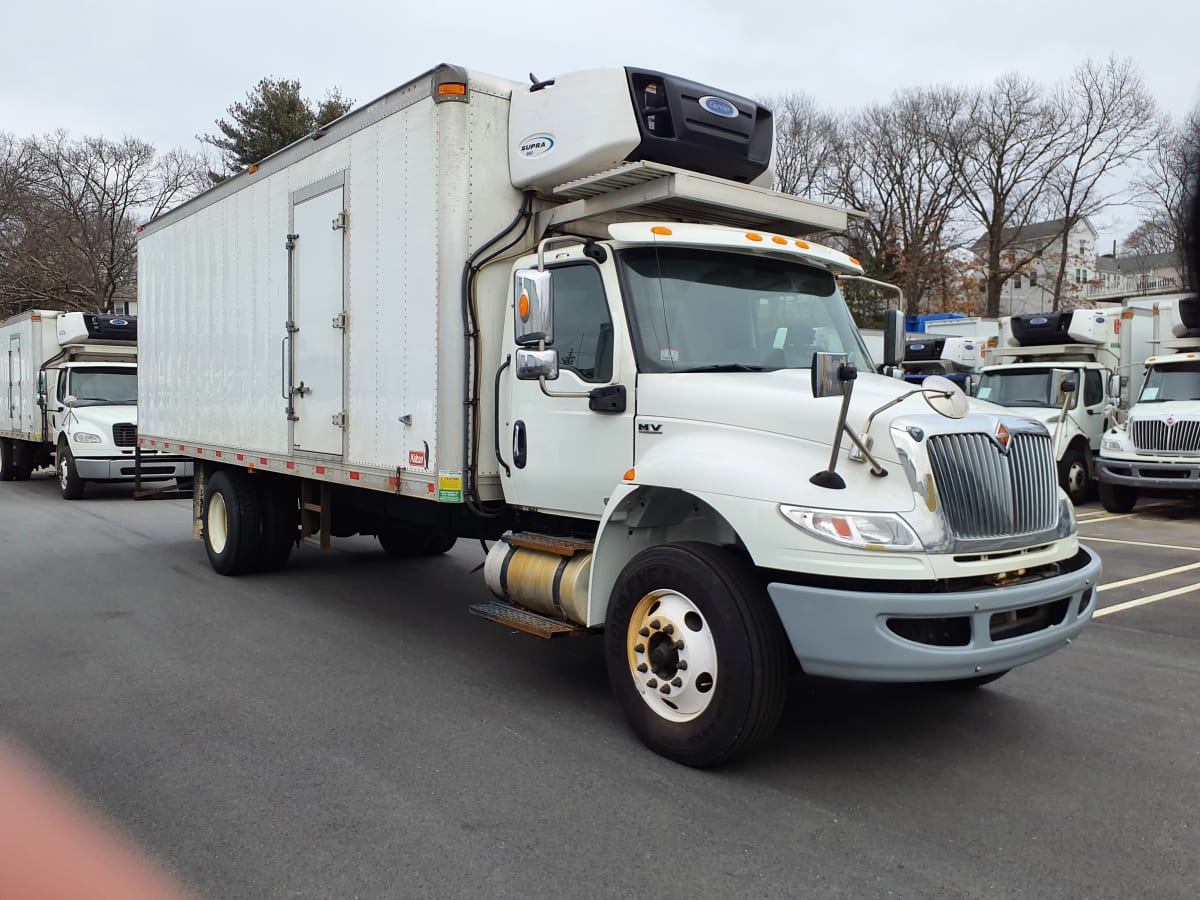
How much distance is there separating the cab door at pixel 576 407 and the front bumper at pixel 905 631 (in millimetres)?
1340

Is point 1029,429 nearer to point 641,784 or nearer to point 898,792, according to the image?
point 898,792

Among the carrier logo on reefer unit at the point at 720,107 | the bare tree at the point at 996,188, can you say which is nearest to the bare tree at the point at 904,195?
the bare tree at the point at 996,188

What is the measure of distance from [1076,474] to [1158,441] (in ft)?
6.59

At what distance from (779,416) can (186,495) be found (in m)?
9.14

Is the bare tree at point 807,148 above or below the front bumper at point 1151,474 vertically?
above

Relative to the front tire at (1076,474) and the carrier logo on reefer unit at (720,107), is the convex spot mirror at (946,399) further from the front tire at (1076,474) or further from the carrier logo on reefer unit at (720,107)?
the front tire at (1076,474)

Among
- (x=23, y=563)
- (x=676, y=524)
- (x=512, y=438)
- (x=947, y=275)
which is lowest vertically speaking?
(x=23, y=563)

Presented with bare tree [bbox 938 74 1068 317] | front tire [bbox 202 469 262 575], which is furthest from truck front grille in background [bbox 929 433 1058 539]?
bare tree [bbox 938 74 1068 317]

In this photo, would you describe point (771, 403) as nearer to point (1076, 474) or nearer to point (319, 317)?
point (319, 317)

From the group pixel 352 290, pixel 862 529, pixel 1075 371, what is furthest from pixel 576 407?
pixel 1075 371

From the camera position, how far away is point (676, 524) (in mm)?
4996

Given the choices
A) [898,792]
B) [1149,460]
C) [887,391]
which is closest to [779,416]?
[887,391]

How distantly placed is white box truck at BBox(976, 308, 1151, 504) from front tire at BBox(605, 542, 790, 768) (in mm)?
12839

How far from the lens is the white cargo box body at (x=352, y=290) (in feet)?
19.1
